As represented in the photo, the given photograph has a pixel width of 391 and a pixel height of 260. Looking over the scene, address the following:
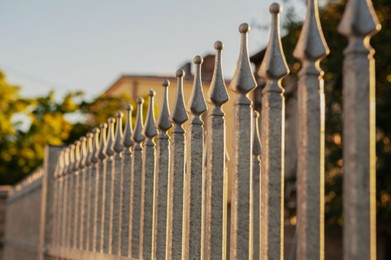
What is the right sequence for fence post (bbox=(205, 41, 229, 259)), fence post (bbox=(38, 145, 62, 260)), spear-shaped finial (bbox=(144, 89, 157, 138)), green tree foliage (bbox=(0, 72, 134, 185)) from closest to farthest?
fence post (bbox=(205, 41, 229, 259)), spear-shaped finial (bbox=(144, 89, 157, 138)), fence post (bbox=(38, 145, 62, 260)), green tree foliage (bbox=(0, 72, 134, 185))

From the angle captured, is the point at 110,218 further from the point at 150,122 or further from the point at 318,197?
the point at 318,197

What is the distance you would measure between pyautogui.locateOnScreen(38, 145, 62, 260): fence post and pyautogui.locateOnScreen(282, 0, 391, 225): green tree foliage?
1199 cm

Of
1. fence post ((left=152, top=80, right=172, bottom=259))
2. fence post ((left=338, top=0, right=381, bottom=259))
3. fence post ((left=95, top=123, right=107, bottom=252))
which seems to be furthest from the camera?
fence post ((left=95, top=123, right=107, bottom=252))

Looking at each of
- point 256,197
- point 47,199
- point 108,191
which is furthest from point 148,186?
point 47,199

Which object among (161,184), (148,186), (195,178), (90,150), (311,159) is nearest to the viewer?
(311,159)

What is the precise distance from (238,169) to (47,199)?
186 inches

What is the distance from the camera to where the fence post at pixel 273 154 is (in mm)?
2230

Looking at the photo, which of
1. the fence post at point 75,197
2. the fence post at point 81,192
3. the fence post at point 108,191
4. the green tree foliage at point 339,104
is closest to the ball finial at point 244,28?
the fence post at point 108,191

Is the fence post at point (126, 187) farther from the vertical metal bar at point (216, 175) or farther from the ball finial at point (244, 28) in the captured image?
the ball finial at point (244, 28)

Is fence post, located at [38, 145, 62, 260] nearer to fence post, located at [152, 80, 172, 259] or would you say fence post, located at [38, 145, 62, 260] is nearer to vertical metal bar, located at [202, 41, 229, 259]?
fence post, located at [152, 80, 172, 259]

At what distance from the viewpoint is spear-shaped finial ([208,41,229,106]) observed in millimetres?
2844

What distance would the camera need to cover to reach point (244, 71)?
2.62m

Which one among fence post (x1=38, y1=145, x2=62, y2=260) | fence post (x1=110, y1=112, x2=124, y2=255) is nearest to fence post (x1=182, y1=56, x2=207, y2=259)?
fence post (x1=110, y1=112, x2=124, y2=255)

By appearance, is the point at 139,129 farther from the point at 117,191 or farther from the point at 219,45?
the point at 219,45
